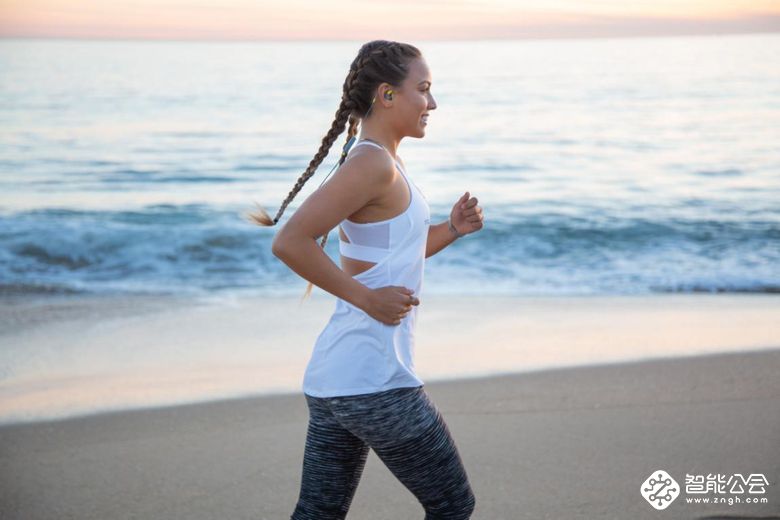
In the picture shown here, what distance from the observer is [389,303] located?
93.4 inches

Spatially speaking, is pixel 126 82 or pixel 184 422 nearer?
pixel 184 422

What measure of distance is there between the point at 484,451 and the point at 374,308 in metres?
2.25

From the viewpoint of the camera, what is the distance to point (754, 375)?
5566 mm

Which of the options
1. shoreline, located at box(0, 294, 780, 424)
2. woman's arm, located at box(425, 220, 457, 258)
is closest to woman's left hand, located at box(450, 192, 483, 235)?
woman's arm, located at box(425, 220, 457, 258)

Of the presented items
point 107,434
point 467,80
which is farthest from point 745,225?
point 467,80

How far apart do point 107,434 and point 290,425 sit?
0.94 metres

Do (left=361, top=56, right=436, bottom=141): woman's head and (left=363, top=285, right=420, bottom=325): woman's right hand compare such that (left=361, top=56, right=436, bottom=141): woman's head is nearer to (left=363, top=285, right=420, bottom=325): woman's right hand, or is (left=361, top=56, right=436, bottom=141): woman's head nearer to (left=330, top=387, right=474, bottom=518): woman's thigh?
(left=363, top=285, right=420, bottom=325): woman's right hand

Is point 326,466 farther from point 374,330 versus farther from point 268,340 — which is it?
point 268,340

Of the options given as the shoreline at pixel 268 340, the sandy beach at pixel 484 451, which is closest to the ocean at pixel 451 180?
the shoreline at pixel 268 340

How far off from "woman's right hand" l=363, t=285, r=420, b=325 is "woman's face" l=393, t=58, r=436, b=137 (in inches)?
18.1

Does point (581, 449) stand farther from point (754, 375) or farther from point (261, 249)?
point (261, 249)

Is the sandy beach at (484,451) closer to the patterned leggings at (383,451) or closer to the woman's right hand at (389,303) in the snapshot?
the patterned leggings at (383,451)

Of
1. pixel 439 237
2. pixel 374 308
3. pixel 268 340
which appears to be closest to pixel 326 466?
pixel 374 308

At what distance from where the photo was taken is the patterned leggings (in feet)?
7.86
